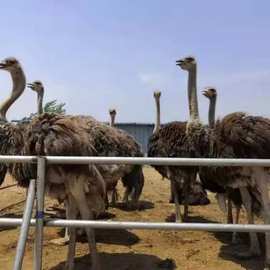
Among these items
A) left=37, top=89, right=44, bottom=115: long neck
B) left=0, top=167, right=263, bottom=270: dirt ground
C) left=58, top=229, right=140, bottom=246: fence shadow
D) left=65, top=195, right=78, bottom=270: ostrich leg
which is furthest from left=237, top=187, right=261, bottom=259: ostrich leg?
left=37, top=89, right=44, bottom=115: long neck

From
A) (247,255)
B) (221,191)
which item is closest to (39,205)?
(247,255)

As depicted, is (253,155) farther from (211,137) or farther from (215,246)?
(215,246)

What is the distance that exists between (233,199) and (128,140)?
1.66 metres

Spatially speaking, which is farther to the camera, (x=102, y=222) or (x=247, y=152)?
(x=247, y=152)

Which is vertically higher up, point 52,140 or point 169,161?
point 52,140

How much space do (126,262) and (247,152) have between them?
5.52ft

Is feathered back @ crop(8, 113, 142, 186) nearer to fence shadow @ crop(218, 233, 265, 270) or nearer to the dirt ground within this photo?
the dirt ground

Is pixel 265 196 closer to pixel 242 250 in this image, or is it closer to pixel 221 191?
pixel 242 250

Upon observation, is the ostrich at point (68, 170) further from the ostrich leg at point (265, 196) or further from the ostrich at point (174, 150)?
the ostrich at point (174, 150)

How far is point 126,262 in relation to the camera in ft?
18.7

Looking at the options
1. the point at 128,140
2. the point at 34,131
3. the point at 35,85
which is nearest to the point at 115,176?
the point at 128,140

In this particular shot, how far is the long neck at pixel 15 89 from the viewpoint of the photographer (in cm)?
766

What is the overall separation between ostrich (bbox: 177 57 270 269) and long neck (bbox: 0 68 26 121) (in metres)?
3.18

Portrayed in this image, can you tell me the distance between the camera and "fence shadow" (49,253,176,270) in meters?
5.56
